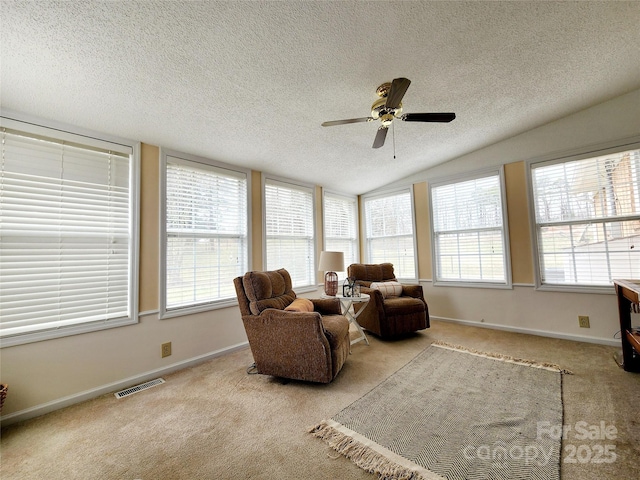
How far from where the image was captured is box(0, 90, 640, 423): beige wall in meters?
2.05

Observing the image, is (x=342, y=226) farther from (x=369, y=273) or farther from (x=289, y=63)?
(x=289, y=63)

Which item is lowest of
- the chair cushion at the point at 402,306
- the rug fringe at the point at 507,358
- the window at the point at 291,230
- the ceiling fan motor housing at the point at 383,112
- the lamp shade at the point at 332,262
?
the rug fringe at the point at 507,358

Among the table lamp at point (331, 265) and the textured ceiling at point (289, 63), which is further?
the table lamp at point (331, 265)

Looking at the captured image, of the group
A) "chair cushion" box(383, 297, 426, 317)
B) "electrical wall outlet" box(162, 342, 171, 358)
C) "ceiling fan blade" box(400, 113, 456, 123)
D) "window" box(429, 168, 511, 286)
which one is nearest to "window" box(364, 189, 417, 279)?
"window" box(429, 168, 511, 286)

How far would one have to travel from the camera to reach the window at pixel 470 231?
3781mm

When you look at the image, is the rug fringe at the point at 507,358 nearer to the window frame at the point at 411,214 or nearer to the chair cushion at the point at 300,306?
the window frame at the point at 411,214

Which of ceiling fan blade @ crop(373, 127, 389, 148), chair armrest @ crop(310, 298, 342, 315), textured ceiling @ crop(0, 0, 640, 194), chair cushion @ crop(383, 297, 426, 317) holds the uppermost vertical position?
textured ceiling @ crop(0, 0, 640, 194)

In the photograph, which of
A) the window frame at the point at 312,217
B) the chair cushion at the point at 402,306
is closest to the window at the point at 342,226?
the window frame at the point at 312,217

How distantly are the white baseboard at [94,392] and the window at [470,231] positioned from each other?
3552mm

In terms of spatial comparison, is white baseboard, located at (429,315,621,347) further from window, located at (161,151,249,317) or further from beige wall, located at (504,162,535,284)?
window, located at (161,151,249,317)

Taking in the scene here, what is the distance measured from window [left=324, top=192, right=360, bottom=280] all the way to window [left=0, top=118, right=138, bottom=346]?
113 inches

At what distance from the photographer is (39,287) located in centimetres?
206

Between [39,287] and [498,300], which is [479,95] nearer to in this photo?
[498,300]

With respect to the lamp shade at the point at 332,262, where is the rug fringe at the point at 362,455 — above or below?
below
